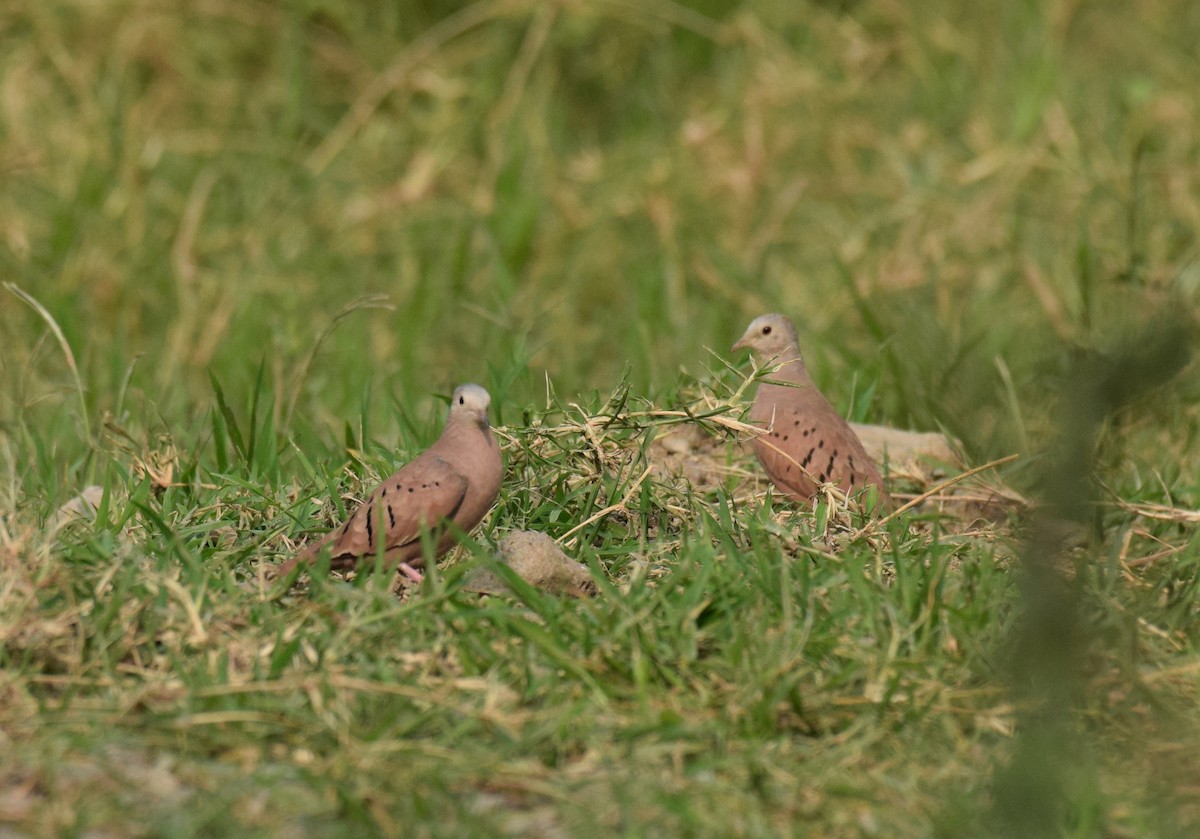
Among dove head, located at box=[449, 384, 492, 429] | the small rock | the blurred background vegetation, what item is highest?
dove head, located at box=[449, 384, 492, 429]

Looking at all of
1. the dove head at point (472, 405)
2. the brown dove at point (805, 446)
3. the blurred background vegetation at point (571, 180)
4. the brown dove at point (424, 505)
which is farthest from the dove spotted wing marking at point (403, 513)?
the blurred background vegetation at point (571, 180)

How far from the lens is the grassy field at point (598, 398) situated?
109 inches

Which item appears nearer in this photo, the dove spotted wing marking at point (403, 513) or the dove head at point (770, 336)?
the dove spotted wing marking at point (403, 513)

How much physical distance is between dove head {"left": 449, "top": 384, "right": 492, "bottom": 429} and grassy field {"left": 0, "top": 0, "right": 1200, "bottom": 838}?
291 mm

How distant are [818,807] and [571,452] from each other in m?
1.34

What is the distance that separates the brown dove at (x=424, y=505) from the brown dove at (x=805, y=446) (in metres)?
0.70

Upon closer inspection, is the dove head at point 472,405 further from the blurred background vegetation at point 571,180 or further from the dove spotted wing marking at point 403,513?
the blurred background vegetation at point 571,180

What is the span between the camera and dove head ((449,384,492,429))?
3.61 meters

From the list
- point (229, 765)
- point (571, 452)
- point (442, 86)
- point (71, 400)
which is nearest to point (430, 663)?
point (229, 765)

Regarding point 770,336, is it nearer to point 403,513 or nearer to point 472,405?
point 472,405

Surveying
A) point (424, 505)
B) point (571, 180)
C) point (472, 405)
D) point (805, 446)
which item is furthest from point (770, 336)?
point (571, 180)

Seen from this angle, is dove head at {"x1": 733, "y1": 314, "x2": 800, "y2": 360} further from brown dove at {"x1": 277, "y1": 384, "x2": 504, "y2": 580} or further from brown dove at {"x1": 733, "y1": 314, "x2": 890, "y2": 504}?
brown dove at {"x1": 277, "y1": 384, "x2": 504, "y2": 580}

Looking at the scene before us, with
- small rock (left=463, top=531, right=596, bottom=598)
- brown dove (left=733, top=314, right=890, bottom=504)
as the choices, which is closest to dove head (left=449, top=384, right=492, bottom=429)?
small rock (left=463, top=531, right=596, bottom=598)

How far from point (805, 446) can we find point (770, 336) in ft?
1.94
